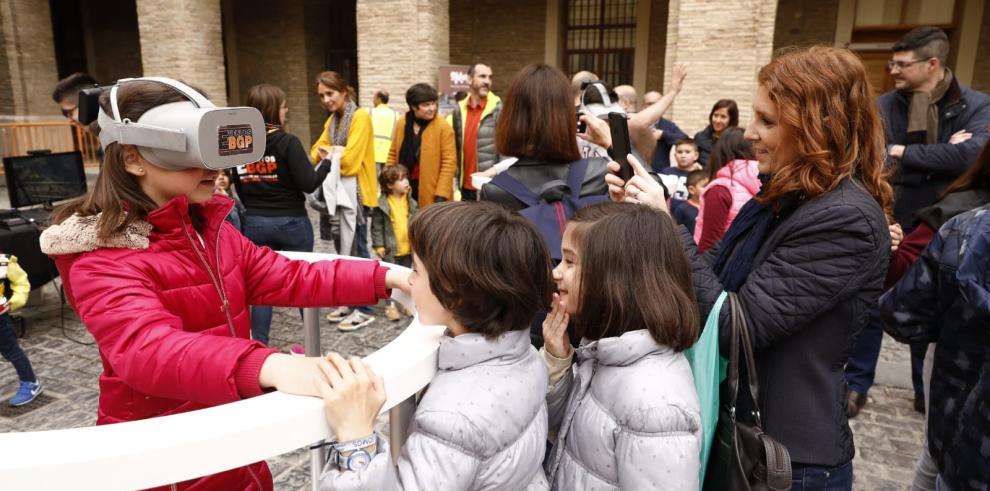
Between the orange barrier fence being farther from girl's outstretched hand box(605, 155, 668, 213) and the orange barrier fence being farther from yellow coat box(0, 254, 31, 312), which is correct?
girl's outstretched hand box(605, 155, 668, 213)

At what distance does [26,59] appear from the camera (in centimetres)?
1419

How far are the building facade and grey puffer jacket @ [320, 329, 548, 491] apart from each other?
31.8 ft

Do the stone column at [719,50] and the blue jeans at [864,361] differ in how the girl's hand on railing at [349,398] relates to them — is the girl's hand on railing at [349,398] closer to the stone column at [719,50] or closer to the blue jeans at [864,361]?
the blue jeans at [864,361]

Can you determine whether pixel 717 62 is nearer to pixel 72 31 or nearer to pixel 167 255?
pixel 167 255

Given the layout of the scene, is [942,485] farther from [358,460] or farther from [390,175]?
[390,175]

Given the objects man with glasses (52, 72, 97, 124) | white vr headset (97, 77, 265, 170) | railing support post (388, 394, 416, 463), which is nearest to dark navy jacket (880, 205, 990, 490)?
railing support post (388, 394, 416, 463)

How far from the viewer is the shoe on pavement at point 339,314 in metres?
5.24

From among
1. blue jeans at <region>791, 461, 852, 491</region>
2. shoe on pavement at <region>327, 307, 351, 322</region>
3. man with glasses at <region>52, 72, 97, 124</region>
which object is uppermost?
man with glasses at <region>52, 72, 97, 124</region>

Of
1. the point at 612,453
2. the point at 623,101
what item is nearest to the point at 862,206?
the point at 612,453

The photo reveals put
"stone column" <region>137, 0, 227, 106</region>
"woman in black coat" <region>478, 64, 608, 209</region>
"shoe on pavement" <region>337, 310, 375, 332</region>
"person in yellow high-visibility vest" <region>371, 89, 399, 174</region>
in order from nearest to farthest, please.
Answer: "woman in black coat" <region>478, 64, 608, 209</region> → "shoe on pavement" <region>337, 310, 375, 332</region> → "person in yellow high-visibility vest" <region>371, 89, 399, 174</region> → "stone column" <region>137, 0, 227, 106</region>

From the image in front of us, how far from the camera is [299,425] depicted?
0.93m

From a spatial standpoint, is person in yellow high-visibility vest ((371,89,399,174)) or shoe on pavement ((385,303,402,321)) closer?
shoe on pavement ((385,303,402,321))

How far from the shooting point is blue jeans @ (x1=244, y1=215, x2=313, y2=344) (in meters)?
4.20

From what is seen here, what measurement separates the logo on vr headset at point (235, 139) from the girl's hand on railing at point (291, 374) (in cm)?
38
